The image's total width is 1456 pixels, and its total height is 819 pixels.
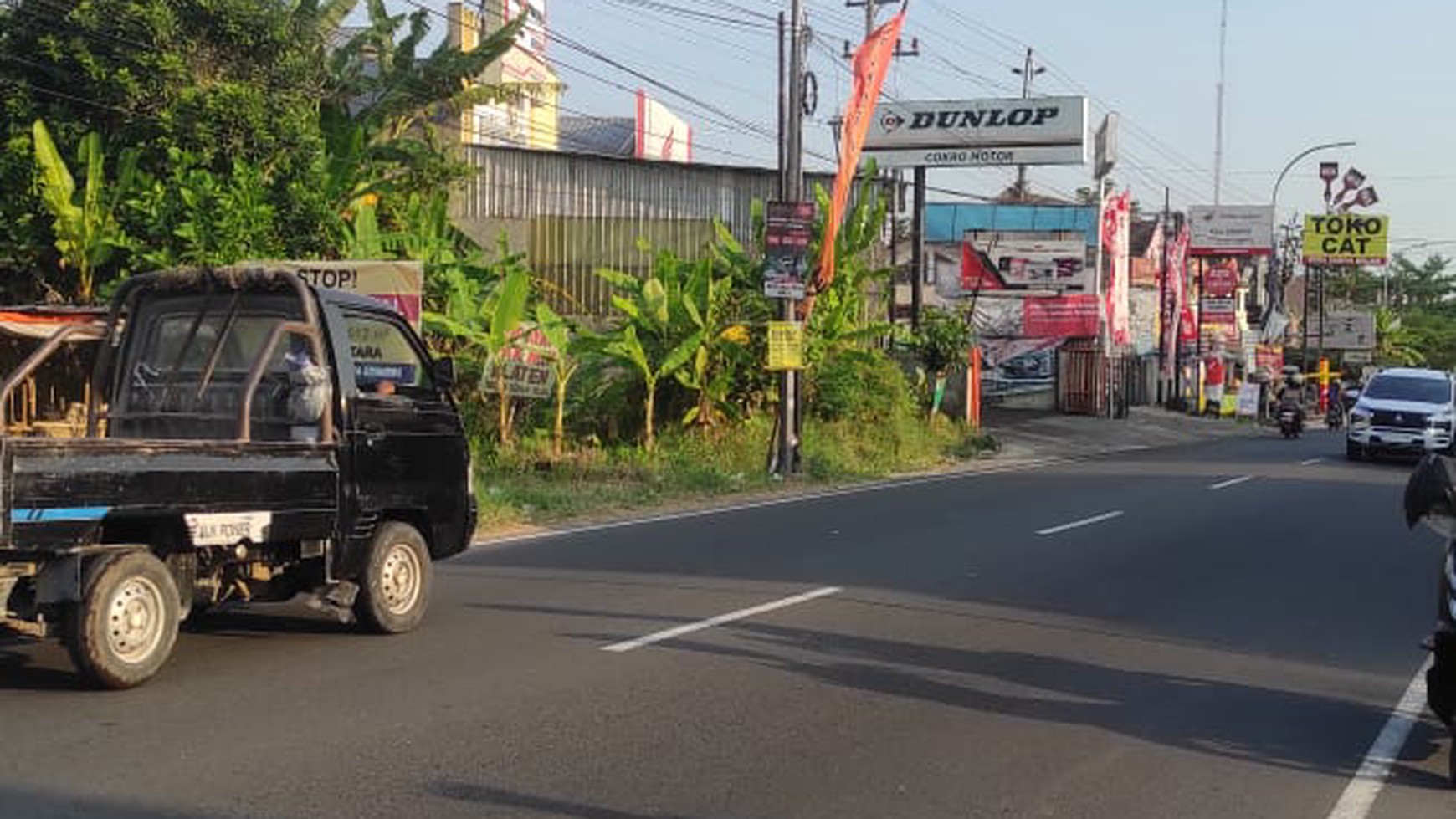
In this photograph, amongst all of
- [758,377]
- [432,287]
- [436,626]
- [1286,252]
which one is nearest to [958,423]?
[758,377]

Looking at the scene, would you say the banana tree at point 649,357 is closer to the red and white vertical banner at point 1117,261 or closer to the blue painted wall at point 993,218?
the red and white vertical banner at point 1117,261

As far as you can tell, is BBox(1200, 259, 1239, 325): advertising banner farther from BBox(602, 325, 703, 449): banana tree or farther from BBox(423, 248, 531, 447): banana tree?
BBox(423, 248, 531, 447): banana tree

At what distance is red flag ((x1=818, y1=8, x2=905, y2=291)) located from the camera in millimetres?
22656

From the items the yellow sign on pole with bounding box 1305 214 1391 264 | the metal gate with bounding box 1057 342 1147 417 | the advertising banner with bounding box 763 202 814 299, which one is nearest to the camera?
the advertising banner with bounding box 763 202 814 299

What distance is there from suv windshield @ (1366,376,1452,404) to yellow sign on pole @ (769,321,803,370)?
46.0 ft

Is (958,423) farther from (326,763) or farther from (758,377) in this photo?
(326,763)

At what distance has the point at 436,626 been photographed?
902cm

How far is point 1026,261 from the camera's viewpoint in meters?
39.8

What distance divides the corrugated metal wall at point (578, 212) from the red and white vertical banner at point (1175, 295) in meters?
24.5

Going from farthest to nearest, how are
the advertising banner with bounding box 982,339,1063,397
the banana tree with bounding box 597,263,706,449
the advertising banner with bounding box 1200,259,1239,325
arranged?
1. the advertising banner with bounding box 1200,259,1239,325
2. the advertising banner with bounding box 982,339,1063,397
3. the banana tree with bounding box 597,263,706,449

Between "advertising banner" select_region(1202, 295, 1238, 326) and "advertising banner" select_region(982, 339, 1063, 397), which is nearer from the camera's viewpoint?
"advertising banner" select_region(982, 339, 1063, 397)

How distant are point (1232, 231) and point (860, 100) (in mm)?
43744

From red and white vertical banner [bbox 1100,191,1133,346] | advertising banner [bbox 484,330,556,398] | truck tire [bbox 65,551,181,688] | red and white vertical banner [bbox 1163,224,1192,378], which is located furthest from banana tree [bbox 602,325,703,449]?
red and white vertical banner [bbox 1163,224,1192,378]

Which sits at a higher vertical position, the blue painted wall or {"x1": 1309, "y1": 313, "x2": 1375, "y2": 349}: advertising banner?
the blue painted wall
